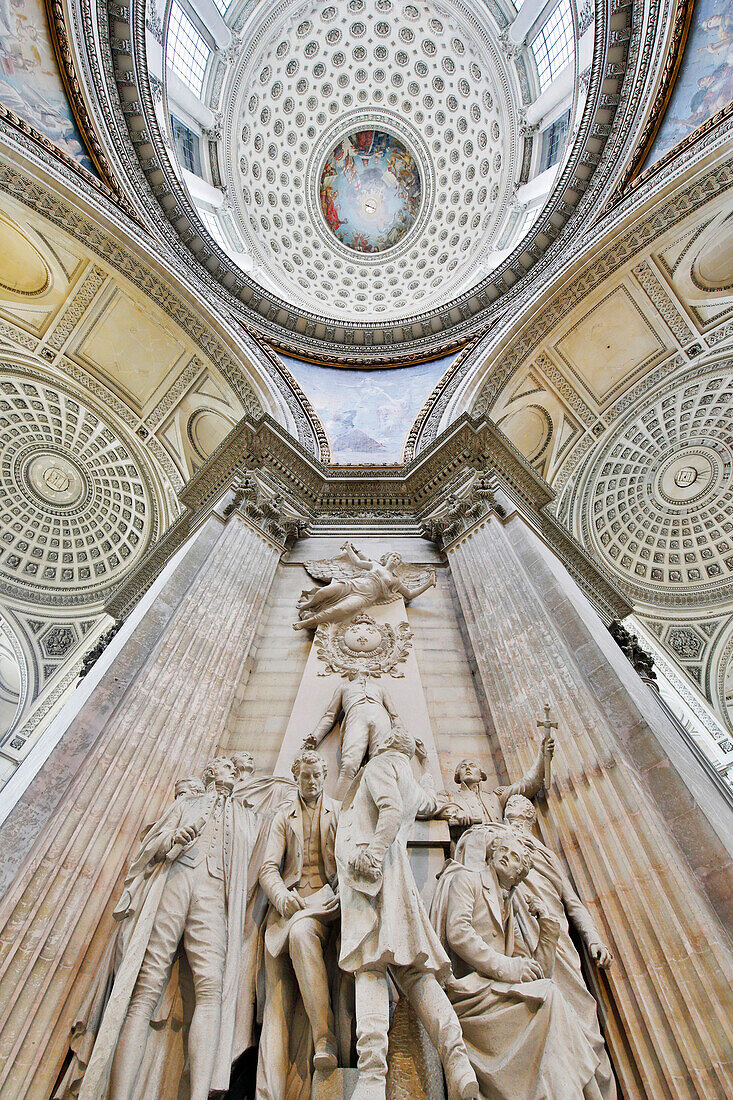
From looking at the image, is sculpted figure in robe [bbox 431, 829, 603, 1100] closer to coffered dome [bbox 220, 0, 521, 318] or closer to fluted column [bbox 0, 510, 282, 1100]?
fluted column [bbox 0, 510, 282, 1100]

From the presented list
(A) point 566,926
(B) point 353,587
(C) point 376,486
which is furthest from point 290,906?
(C) point 376,486

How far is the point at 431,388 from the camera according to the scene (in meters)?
13.4

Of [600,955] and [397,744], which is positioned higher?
[397,744]

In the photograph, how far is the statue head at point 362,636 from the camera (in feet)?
20.2

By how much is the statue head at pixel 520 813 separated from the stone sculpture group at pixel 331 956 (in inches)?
0.6

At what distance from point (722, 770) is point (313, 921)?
11193 millimetres

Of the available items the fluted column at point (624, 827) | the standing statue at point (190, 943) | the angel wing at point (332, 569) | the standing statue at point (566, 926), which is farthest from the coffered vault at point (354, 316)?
the standing statue at point (566, 926)

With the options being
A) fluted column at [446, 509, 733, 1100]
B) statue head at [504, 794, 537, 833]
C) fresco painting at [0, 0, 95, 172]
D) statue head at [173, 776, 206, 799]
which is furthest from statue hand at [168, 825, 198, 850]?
fresco painting at [0, 0, 95, 172]

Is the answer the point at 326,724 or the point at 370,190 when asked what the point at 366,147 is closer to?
the point at 370,190

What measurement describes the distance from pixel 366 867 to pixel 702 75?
46.3 ft

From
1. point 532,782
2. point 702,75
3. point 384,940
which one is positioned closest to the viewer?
point 384,940

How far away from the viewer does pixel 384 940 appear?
2.64 meters

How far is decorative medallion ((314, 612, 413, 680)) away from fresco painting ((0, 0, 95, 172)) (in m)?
9.35

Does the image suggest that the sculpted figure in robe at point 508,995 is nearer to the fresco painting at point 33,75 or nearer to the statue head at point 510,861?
the statue head at point 510,861
